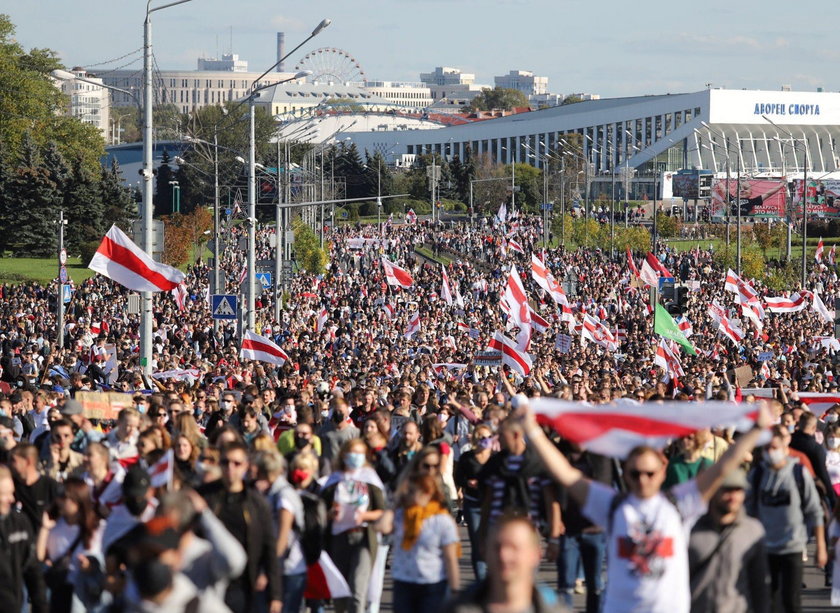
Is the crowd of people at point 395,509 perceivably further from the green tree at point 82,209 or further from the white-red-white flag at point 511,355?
the green tree at point 82,209

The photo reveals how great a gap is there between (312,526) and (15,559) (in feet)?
5.10

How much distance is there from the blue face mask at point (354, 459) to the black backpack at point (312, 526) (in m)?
0.32

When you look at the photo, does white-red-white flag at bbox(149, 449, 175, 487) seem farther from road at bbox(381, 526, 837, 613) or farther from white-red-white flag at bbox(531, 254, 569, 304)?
white-red-white flag at bbox(531, 254, 569, 304)

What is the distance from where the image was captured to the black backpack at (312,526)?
862 centimetres

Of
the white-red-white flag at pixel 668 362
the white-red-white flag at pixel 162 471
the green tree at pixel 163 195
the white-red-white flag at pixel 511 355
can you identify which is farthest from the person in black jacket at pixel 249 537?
the green tree at pixel 163 195

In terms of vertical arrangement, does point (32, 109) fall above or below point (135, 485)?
above

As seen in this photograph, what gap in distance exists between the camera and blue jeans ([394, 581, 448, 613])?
8047 millimetres

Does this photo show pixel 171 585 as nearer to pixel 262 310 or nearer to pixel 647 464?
pixel 647 464

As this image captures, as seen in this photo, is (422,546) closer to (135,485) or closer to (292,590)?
(292,590)

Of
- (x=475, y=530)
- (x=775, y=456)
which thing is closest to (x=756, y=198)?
(x=475, y=530)

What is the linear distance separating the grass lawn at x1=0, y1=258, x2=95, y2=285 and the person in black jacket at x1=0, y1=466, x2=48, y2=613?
48872 mm

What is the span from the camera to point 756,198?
10250cm

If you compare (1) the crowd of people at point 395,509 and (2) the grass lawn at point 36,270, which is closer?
(1) the crowd of people at point 395,509

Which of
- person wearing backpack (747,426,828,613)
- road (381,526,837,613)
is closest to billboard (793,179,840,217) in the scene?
road (381,526,837,613)
